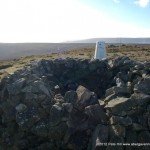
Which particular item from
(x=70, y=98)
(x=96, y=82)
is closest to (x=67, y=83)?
(x=96, y=82)

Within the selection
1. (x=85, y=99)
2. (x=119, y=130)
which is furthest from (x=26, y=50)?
(x=119, y=130)

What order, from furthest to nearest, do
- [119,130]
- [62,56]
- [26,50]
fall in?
[26,50], [62,56], [119,130]

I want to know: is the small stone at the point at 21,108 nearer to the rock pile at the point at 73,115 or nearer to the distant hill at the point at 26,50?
the rock pile at the point at 73,115

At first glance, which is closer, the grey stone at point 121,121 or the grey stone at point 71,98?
the grey stone at point 121,121

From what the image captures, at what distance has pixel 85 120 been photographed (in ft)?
58.9

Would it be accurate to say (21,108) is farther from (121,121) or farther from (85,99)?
(121,121)

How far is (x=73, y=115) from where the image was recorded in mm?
18125

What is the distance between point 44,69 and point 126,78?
7595mm

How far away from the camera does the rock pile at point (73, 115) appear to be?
16.7 metres

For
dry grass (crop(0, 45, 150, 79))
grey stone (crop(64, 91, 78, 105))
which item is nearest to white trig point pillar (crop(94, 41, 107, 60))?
dry grass (crop(0, 45, 150, 79))

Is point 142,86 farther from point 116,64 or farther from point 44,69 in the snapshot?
point 44,69

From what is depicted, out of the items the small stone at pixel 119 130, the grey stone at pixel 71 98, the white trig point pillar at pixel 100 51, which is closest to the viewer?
the small stone at pixel 119 130

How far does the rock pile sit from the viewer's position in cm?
1667

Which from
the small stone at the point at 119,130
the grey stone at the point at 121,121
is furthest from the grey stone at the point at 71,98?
the small stone at the point at 119,130
